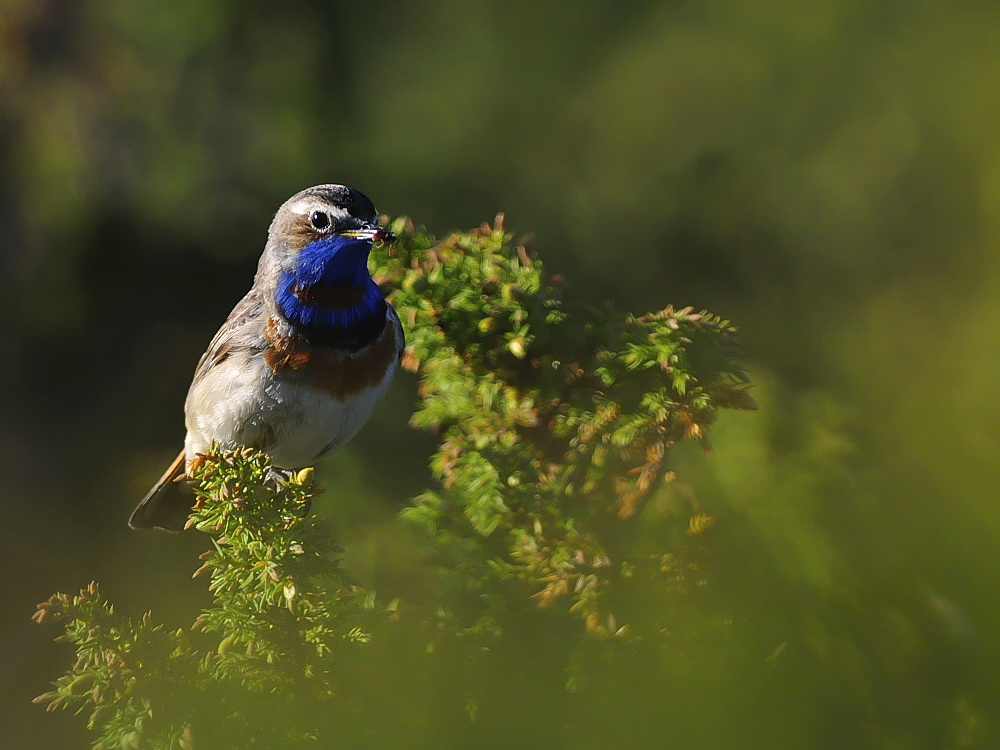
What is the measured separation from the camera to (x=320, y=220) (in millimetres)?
2383

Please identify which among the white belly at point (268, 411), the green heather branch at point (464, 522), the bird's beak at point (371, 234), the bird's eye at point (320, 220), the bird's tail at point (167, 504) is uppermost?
the bird's beak at point (371, 234)

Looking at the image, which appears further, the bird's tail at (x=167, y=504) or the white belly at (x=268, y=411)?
the bird's tail at (x=167, y=504)

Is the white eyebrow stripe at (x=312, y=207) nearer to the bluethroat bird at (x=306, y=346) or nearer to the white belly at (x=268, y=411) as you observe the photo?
the bluethroat bird at (x=306, y=346)

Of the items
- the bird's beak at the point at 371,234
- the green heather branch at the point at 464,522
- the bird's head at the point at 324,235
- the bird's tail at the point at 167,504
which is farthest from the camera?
the bird's tail at the point at 167,504

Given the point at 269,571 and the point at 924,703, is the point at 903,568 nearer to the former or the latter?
the point at 924,703

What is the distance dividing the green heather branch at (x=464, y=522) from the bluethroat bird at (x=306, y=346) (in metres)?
0.26

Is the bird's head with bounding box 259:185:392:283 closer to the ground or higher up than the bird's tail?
higher up

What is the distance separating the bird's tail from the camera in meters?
2.80

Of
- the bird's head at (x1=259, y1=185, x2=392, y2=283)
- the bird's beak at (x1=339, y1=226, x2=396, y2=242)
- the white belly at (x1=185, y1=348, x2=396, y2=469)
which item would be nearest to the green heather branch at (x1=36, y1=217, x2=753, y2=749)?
the bird's beak at (x1=339, y1=226, x2=396, y2=242)

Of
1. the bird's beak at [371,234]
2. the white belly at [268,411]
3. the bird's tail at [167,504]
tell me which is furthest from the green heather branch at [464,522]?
the bird's tail at [167,504]

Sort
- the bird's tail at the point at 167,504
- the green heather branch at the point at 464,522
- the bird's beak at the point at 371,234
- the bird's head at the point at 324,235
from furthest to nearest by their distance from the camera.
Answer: the bird's tail at the point at 167,504 → the bird's head at the point at 324,235 → the bird's beak at the point at 371,234 → the green heather branch at the point at 464,522

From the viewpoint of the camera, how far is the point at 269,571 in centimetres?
160

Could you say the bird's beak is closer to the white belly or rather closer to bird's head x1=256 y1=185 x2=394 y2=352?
bird's head x1=256 y1=185 x2=394 y2=352

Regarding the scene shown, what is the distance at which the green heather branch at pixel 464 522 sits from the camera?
1.33m
